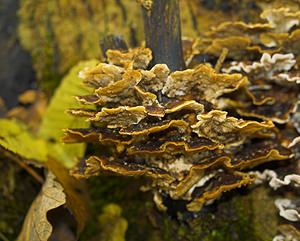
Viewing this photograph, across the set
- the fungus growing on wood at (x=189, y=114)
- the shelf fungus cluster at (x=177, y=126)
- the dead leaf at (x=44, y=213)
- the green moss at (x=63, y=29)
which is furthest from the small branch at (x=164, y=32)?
the green moss at (x=63, y=29)

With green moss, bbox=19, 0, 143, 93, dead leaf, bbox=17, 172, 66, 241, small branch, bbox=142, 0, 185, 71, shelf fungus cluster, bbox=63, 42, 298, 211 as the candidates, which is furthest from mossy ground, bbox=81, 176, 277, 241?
green moss, bbox=19, 0, 143, 93

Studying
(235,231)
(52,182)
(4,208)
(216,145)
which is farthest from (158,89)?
(4,208)

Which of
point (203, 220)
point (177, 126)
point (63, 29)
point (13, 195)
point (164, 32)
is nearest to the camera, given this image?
point (177, 126)

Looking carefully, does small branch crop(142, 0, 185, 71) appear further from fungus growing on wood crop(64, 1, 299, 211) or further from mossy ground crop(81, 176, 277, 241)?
mossy ground crop(81, 176, 277, 241)

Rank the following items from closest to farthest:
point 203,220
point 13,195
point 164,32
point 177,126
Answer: point 177,126 < point 164,32 < point 203,220 < point 13,195

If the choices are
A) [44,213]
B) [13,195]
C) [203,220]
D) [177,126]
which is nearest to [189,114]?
[177,126]

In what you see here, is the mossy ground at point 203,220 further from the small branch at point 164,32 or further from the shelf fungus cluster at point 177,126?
the small branch at point 164,32

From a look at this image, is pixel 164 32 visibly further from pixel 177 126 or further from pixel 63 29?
pixel 63 29
